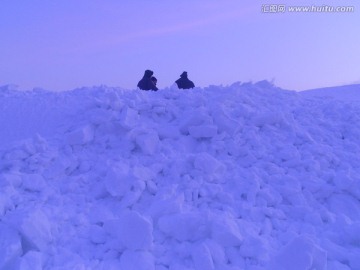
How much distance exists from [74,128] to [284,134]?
10.2ft

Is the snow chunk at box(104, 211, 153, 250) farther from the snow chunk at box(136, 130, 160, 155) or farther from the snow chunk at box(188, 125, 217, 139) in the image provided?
the snow chunk at box(188, 125, 217, 139)

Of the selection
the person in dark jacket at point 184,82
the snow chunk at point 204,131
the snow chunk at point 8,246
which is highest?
the person in dark jacket at point 184,82

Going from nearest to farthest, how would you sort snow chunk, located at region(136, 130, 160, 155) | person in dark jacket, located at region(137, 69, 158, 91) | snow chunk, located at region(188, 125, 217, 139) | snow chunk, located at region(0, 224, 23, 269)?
1. snow chunk, located at region(0, 224, 23, 269)
2. snow chunk, located at region(136, 130, 160, 155)
3. snow chunk, located at region(188, 125, 217, 139)
4. person in dark jacket, located at region(137, 69, 158, 91)

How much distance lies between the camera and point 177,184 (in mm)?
4688

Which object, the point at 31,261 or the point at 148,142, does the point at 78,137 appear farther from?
the point at 31,261

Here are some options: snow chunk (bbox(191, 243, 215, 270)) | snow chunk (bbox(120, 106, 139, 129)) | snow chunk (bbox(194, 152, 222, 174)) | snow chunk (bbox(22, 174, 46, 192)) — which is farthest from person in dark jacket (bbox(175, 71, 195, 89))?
snow chunk (bbox(191, 243, 215, 270))

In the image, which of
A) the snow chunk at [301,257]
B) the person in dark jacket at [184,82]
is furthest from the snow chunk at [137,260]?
the person in dark jacket at [184,82]

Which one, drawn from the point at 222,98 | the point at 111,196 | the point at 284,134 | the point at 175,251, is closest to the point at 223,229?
the point at 175,251

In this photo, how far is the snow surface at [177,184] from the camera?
360 centimetres

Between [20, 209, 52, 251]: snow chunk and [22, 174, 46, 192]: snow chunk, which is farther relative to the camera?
[22, 174, 46, 192]: snow chunk

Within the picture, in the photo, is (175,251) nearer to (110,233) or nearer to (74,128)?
(110,233)

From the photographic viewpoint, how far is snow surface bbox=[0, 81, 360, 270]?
3.60 m

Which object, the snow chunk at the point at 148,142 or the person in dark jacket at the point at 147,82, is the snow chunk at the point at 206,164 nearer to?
the snow chunk at the point at 148,142

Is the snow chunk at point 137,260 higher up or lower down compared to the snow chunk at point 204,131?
lower down
